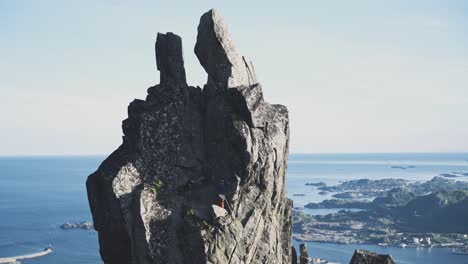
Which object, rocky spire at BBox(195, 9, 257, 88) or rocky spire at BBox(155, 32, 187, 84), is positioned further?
rocky spire at BBox(155, 32, 187, 84)

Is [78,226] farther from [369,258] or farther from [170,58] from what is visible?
[369,258]

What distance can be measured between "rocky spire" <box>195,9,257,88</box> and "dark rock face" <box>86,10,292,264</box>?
0.17 feet

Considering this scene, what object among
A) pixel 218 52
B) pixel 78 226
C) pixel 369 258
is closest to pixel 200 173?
pixel 218 52

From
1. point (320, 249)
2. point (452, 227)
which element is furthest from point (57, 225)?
point (452, 227)

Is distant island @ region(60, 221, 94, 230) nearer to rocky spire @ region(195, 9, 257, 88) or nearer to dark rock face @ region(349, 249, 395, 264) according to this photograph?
rocky spire @ region(195, 9, 257, 88)

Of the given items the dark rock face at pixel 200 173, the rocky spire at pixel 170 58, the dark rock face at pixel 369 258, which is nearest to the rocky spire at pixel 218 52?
the dark rock face at pixel 200 173

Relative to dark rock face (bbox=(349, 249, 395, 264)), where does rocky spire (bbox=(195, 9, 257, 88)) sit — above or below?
above

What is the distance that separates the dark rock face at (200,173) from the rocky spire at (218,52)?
5 cm

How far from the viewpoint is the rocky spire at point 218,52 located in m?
25.2

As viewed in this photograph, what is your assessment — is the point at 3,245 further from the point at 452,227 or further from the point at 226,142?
the point at 452,227

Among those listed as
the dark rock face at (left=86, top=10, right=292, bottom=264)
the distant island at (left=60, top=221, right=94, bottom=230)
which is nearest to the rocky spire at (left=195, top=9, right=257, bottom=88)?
the dark rock face at (left=86, top=10, right=292, bottom=264)

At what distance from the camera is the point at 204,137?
25.3 m

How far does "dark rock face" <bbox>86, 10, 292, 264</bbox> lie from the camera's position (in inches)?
865

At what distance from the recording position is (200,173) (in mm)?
24469
